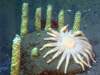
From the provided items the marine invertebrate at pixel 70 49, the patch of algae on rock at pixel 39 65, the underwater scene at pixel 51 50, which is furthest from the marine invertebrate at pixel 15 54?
the marine invertebrate at pixel 70 49

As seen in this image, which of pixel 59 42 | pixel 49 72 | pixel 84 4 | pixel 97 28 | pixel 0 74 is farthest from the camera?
pixel 84 4

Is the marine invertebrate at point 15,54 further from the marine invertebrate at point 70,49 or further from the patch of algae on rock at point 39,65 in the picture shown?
the marine invertebrate at point 70,49

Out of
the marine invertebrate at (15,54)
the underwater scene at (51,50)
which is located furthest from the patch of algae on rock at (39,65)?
the marine invertebrate at (15,54)

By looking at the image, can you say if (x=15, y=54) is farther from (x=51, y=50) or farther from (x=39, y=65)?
(x=51, y=50)

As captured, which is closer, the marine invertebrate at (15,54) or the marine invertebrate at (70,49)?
the marine invertebrate at (15,54)

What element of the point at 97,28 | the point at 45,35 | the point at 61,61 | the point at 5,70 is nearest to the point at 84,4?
the point at 97,28

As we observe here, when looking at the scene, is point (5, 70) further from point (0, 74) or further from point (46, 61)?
point (46, 61)

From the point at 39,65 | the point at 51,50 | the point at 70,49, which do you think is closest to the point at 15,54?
the point at 39,65

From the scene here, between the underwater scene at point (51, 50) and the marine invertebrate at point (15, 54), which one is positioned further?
the underwater scene at point (51, 50)

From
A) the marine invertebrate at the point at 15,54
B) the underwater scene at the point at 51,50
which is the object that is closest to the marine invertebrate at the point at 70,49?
the underwater scene at the point at 51,50

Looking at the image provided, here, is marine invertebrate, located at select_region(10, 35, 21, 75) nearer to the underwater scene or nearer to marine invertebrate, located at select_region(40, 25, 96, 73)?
the underwater scene

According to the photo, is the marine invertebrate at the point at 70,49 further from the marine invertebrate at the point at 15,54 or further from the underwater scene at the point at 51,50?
the marine invertebrate at the point at 15,54
